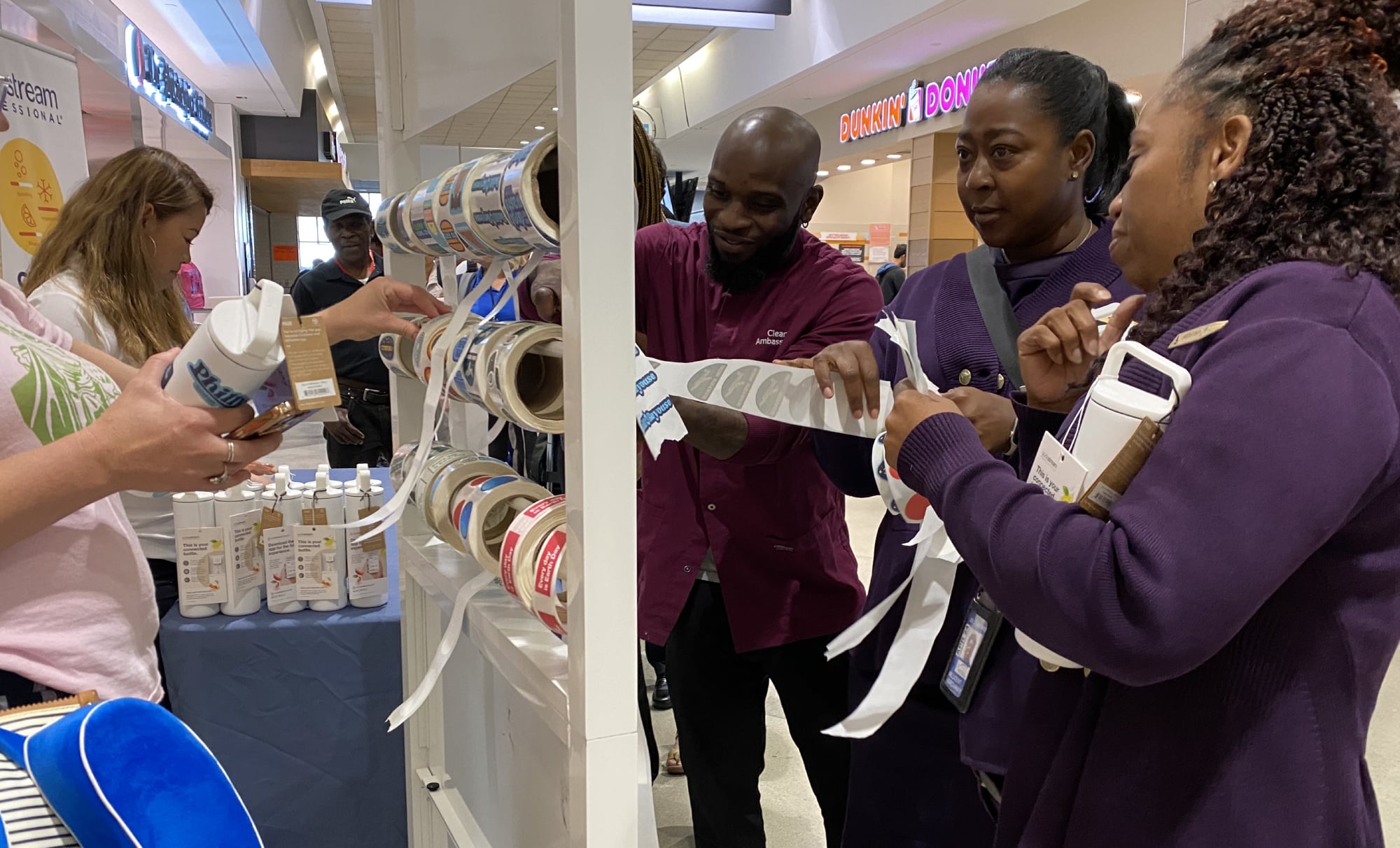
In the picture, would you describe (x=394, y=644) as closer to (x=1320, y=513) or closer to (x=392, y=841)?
(x=392, y=841)

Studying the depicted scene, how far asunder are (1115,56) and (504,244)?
7146 mm

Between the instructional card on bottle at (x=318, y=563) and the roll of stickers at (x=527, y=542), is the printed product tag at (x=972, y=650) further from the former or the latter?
the instructional card on bottle at (x=318, y=563)

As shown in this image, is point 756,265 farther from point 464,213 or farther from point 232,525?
point 232,525

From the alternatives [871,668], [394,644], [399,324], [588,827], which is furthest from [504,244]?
[394,644]

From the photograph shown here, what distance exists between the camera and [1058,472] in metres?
0.88

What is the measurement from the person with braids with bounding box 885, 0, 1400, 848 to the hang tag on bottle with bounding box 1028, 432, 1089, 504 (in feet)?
0.11

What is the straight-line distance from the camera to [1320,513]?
726mm

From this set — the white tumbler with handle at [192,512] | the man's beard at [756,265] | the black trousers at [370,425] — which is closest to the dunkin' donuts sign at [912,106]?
the black trousers at [370,425]

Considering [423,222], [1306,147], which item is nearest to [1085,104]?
[1306,147]

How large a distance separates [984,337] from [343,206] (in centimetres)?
369

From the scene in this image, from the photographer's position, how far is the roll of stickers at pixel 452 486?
1.30 metres

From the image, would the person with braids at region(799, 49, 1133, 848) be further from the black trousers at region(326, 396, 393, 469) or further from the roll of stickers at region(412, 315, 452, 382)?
the black trousers at region(326, 396, 393, 469)

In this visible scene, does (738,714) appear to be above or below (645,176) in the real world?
below

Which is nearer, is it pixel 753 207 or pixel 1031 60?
pixel 1031 60
